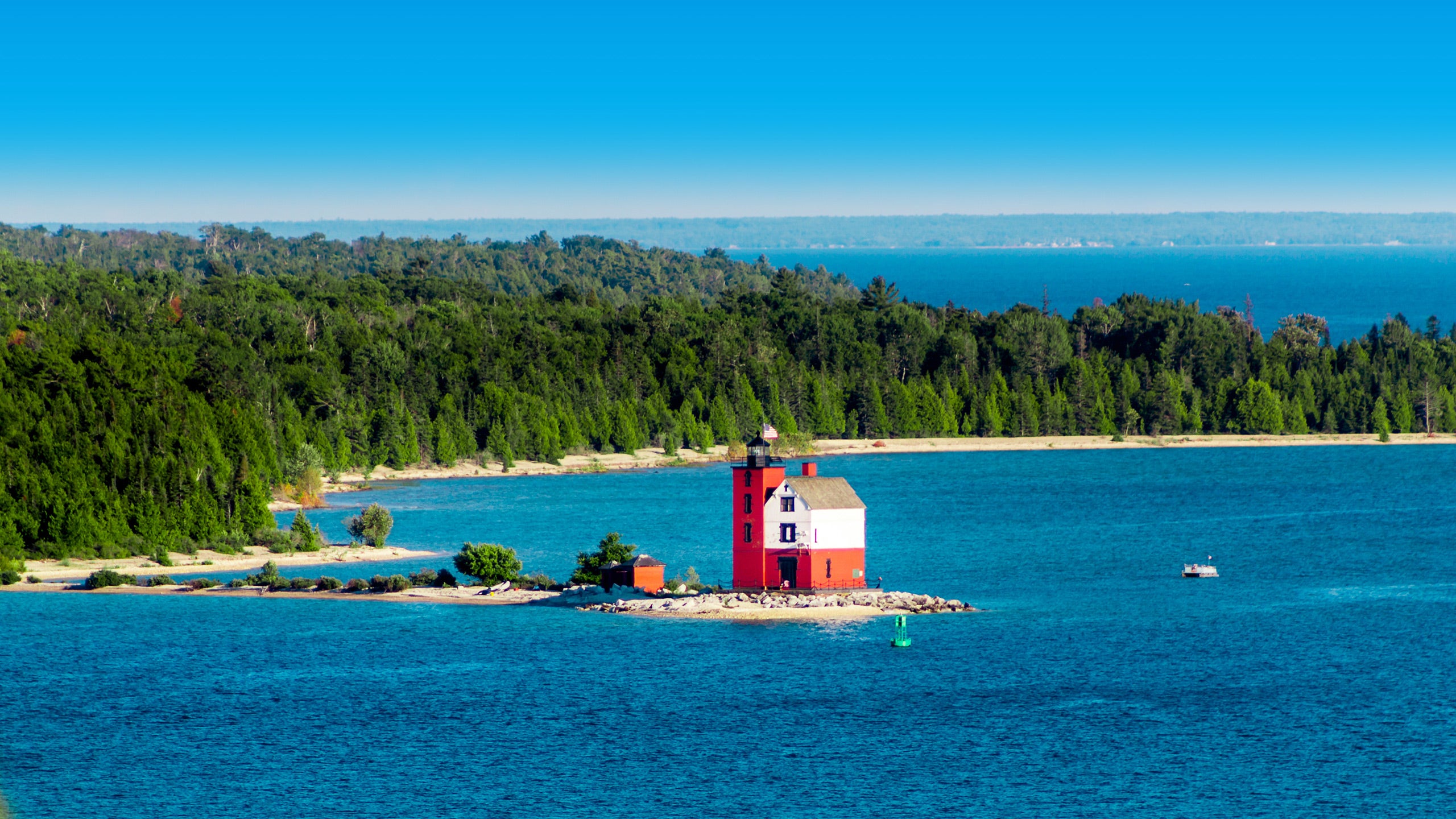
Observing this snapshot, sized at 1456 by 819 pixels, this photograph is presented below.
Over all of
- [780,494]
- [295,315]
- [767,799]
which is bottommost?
[767,799]

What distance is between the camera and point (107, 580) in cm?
9794

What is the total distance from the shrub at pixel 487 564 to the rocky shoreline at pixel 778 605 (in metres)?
6.92

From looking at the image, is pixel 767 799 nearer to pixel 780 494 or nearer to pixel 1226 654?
pixel 780 494

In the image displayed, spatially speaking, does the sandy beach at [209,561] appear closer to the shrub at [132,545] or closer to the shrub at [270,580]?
the shrub at [132,545]

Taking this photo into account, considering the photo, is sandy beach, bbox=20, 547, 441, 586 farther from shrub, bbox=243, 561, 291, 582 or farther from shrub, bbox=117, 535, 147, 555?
shrub, bbox=243, 561, 291, 582

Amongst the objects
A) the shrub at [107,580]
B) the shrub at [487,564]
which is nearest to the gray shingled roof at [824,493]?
the shrub at [487,564]

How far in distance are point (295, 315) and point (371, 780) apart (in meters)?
139

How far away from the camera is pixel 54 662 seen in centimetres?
8381

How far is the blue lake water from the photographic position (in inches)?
2596

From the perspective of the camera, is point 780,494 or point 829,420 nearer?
point 780,494

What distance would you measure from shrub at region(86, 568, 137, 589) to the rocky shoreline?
87.3 ft

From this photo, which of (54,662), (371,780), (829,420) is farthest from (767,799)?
(829,420)

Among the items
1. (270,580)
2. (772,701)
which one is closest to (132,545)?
(270,580)

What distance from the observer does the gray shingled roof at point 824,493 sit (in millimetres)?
90938
